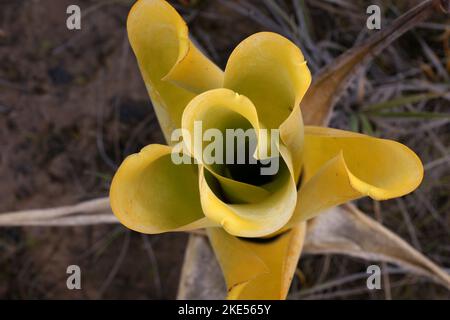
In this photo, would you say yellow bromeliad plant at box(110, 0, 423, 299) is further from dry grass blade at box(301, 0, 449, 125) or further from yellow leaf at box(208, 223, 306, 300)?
dry grass blade at box(301, 0, 449, 125)

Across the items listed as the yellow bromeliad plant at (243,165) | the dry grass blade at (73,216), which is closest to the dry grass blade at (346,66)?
the yellow bromeliad plant at (243,165)

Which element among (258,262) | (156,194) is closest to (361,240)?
(258,262)

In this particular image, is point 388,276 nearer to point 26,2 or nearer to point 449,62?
point 449,62

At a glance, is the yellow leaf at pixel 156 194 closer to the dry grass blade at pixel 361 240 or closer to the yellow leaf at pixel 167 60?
the yellow leaf at pixel 167 60

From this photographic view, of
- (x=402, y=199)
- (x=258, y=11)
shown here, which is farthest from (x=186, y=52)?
(x=402, y=199)

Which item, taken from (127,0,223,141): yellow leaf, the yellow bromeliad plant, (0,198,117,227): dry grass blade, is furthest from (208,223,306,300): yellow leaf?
(0,198,117,227): dry grass blade

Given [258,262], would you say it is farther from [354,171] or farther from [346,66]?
[346,66]
